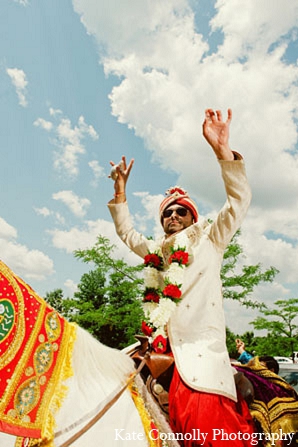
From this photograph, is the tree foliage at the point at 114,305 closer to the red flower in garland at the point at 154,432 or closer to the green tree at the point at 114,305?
the green tree at the point at 114,305

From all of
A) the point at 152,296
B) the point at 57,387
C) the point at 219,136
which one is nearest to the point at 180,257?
the point at 152,296

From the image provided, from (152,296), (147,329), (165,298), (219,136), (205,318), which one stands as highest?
(219,136)

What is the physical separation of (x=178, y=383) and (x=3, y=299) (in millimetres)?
1403

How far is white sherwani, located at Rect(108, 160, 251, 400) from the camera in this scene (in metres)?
2.50

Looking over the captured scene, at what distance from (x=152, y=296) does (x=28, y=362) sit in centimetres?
158

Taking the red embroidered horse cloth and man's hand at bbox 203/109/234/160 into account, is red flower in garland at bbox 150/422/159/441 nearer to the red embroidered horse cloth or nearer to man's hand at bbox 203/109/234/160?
the red embroidered horse cloth

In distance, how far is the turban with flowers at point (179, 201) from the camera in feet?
11.2

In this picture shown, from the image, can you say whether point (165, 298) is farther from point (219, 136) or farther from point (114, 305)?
point (114, 305)

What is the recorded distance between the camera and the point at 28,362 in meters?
1.84

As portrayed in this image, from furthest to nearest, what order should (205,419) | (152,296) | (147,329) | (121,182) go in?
(121,182) → (152,296) → (147,329) → (205,419)

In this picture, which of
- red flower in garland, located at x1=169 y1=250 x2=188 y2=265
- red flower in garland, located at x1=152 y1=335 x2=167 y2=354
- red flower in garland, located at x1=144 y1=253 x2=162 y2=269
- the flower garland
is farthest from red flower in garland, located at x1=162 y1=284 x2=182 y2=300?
red flower in garland, located at x1=144 y1=253 x2=162 y2=269

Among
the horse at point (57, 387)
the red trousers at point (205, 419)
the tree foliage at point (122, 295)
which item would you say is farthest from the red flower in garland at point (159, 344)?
the tree foliage at point (122, 295)

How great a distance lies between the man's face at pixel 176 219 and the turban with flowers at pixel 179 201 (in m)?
0.03

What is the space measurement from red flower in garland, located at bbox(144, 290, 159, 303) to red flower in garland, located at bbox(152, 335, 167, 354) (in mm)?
475
